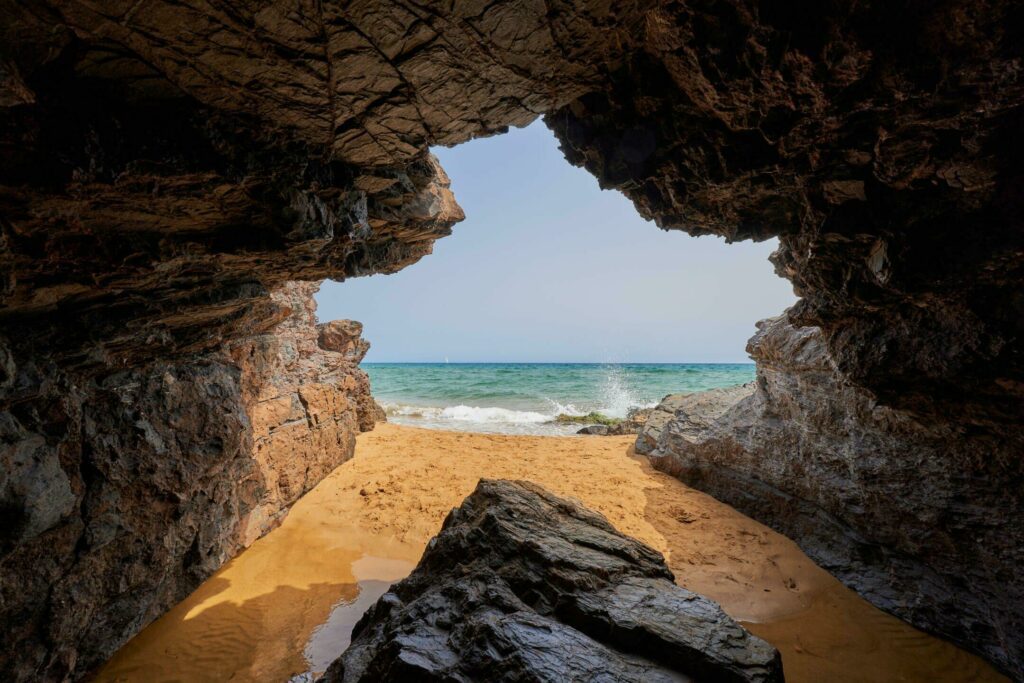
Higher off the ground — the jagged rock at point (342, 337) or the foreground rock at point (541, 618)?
the jagged rock at point (342, 337)

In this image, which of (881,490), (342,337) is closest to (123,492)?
(342,337)

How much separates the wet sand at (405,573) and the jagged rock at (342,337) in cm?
396

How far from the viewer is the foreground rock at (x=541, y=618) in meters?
2.71

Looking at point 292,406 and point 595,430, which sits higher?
point 292,406

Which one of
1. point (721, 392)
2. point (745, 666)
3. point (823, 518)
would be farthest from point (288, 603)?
point (721, 392)

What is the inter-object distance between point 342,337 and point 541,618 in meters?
10.7

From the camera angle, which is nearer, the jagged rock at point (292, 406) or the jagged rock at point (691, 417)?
the jagged rock at point (292, 406)

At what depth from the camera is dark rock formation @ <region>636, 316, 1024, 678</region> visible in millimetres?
4137

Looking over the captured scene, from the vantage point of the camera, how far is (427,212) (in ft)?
16.0

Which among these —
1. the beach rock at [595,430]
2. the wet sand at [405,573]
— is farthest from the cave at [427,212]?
the beach rock at [595,430]

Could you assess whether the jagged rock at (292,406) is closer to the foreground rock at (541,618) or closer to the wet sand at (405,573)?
the wet sand at (405,573)

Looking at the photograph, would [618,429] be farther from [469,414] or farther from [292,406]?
[292,406]

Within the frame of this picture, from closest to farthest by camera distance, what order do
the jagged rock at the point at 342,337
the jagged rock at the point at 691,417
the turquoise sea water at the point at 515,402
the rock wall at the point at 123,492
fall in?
1. the rock wall at the point at 123,492
2. the jagged rock at the point at 691,417
3. the jagged rock at the point at 342,337
4. the turquoise sea water at the point at 515,402

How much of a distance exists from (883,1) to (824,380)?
5545mm
